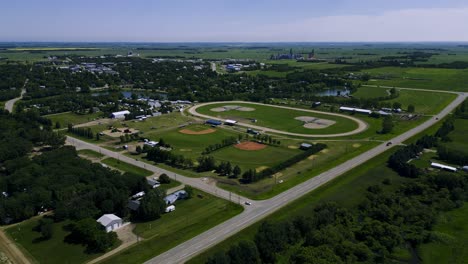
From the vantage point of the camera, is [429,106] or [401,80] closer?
[429,106]

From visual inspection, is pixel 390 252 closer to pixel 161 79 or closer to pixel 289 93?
pixel 289 93

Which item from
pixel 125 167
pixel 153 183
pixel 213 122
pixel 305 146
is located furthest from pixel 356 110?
pixel 153 183

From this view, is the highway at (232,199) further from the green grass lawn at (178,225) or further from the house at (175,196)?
the house at (175,196)

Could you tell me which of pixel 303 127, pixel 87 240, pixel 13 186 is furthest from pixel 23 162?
pixel 303 127

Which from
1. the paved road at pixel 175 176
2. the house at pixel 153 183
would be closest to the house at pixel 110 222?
the house at pixel 153 183

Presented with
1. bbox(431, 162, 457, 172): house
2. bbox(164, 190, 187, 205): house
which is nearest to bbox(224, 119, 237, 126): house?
bbox(164, 190, 187, 205): house

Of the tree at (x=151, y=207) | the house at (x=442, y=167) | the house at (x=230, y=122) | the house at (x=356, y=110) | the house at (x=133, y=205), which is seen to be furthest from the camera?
the house at (x=356, y=110)
